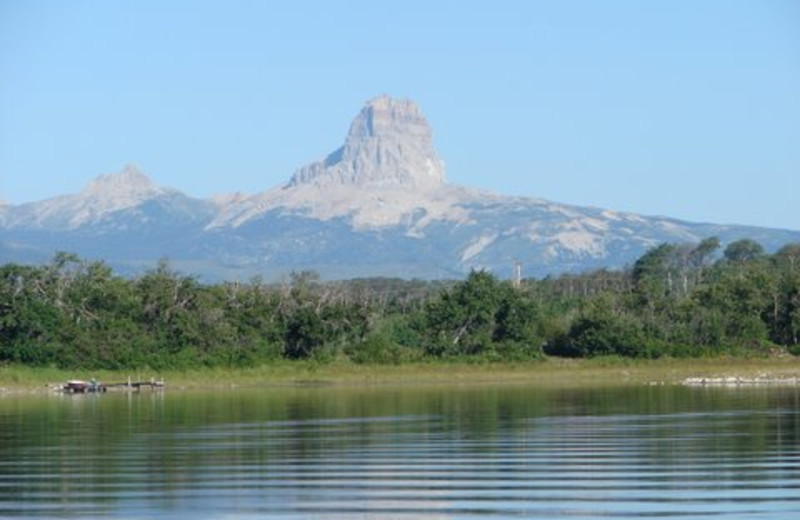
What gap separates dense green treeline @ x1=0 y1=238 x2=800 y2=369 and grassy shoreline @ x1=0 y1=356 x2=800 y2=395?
1519mm

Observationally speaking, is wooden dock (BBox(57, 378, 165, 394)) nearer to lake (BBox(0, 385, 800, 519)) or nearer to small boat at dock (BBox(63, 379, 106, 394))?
small boat at dock (BBox(63, 379, 106, 394))

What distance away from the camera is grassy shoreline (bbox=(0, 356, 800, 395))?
8394 centimetres

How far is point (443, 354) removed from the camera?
96.8m

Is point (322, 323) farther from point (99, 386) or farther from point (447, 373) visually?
point (99, 386)

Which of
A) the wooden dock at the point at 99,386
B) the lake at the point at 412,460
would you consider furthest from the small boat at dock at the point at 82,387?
the lake at the point at 412,460

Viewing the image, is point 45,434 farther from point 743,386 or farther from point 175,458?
point 743,386

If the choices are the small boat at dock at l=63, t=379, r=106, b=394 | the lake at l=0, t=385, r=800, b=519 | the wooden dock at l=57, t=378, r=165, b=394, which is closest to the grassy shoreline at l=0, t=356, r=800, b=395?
the wooden dock at l=57, t=378, r=165, b=394

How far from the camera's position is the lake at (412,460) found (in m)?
30.4

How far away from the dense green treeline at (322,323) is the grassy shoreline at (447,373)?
1.52m

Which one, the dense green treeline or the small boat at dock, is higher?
the dense green treeline

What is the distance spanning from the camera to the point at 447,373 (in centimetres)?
9088

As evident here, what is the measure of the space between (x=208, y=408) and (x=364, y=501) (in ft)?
102

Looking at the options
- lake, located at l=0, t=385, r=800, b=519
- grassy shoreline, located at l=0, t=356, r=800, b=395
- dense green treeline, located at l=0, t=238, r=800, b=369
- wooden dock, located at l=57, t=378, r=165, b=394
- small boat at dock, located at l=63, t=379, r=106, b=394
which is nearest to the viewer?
lake, located at l=0, t=385, r=800, b=519

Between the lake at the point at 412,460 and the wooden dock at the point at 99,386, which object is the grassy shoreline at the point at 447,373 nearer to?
the wooden dock at the point at 99,386
